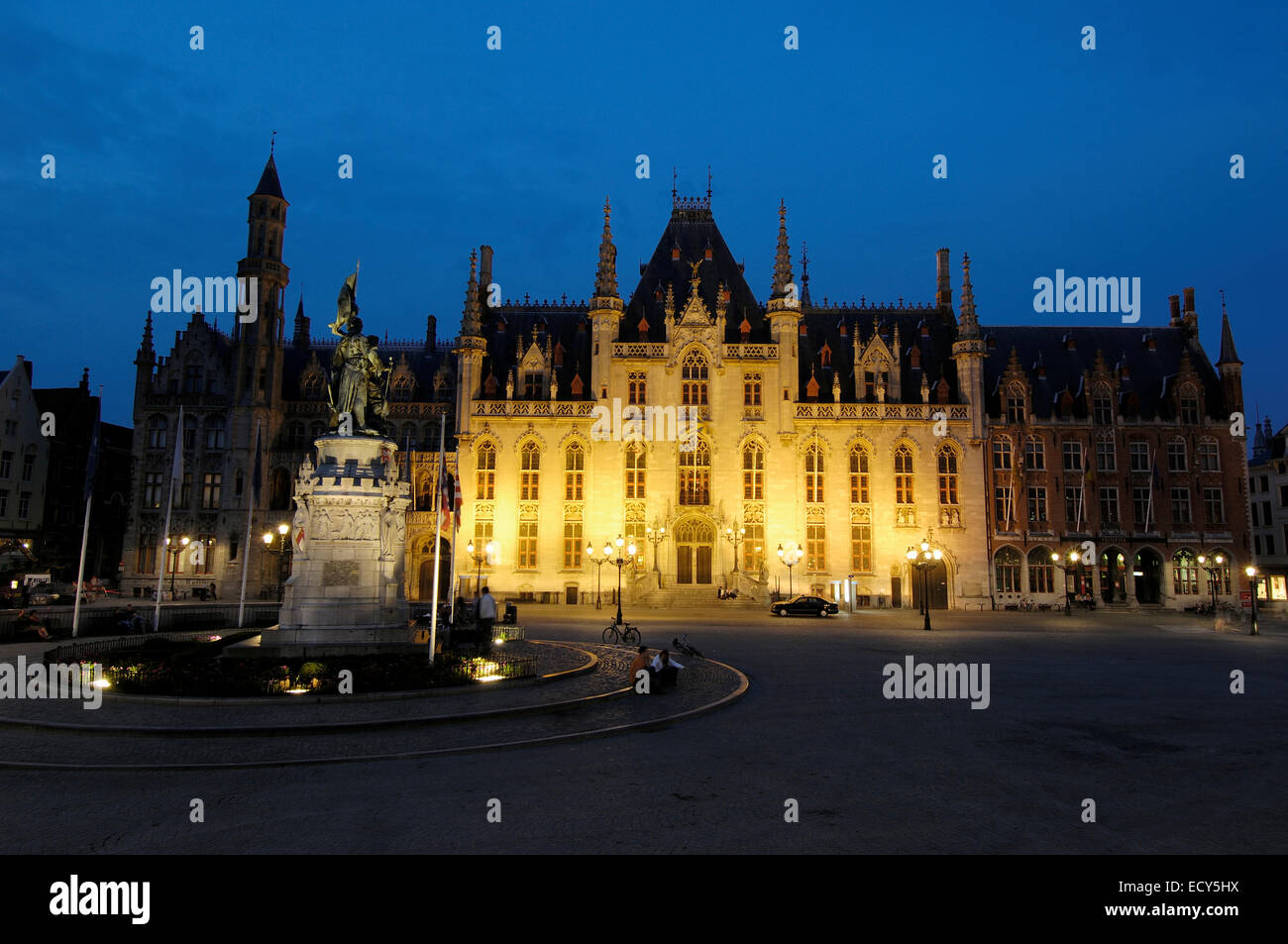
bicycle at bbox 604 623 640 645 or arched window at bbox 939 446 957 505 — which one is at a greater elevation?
arched window at bbox 939 446 957 505

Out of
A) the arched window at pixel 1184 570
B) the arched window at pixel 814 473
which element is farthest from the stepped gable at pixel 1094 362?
the arched window at pixel 814 473

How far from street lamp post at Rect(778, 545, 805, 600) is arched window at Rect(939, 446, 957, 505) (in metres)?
10.2

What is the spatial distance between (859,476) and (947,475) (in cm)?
572

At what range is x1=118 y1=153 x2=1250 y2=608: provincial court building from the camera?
45.3 metres

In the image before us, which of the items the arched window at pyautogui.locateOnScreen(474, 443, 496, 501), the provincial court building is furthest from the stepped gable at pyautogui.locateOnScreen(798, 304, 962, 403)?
the arched window at pyautogui.locateOnScreen(474, 443, 496, 501)

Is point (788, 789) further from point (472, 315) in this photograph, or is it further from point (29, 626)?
point (472, 315)

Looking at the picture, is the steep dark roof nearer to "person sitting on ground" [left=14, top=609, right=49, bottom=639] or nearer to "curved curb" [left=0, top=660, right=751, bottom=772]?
"person sitting on ground" [left=14, top=609, right=49, bottom=639]

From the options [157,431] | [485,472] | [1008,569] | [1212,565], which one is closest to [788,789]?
[485,472]

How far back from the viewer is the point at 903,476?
46.4 metres

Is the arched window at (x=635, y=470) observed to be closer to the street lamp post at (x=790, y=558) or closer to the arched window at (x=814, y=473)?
the street lamp post at (x=790, y=558)

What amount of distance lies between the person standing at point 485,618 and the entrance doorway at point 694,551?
992 inches

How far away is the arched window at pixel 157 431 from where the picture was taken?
161 feet

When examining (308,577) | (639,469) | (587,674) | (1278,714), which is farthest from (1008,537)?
(308,577)
